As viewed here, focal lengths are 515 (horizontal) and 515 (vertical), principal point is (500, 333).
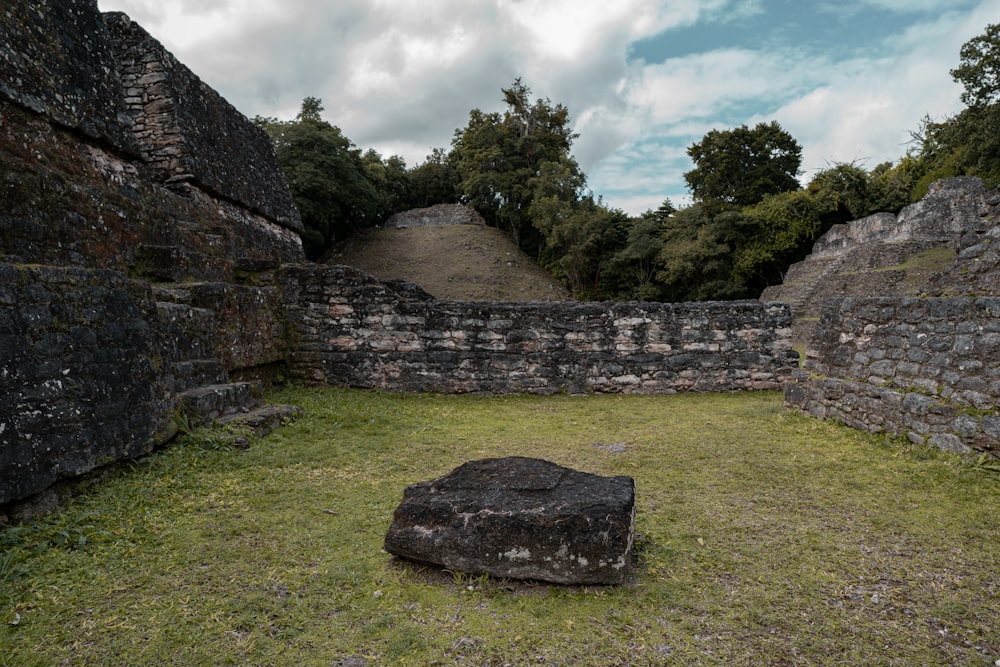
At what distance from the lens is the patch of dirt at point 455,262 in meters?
→ 31.2

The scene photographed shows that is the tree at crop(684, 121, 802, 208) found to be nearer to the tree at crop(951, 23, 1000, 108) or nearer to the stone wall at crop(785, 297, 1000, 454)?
the tree at crop(951, 23, 1000, 108)

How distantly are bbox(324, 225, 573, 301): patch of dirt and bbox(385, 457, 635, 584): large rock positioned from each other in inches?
1011

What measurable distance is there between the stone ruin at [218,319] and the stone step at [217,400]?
0.02 meters

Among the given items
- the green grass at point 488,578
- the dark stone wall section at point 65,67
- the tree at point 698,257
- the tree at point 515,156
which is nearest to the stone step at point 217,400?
the green grass at point 488,578

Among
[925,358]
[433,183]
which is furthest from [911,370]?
[433,183]

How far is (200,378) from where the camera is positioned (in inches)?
221

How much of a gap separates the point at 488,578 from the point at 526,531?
330mm

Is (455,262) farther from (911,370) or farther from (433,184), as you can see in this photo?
(911,370)

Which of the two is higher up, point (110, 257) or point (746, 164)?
point (746, 164)

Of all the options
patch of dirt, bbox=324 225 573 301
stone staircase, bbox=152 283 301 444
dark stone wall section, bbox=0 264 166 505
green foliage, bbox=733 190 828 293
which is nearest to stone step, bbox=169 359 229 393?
stone staircase, bbox=152 283 301 444

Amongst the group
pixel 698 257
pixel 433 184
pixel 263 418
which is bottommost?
pixel 263 418

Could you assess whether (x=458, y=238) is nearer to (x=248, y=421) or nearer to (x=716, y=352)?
(x=716, y=352)

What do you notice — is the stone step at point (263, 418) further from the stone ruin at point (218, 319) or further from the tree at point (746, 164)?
the tree at point (746, 164)

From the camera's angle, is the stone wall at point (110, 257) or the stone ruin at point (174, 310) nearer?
the stone wall at point (110, 257)
